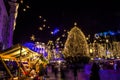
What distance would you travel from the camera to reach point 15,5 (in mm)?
44188

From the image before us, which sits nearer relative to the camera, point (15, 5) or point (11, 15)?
point (11, 15)

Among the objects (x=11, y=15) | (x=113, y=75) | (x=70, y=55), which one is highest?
(x=11, y=15)

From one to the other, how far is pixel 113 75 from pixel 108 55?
62.1 metres

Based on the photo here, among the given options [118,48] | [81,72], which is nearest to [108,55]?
[118,48]

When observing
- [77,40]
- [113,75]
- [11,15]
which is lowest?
[113,75]

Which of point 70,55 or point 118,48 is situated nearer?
point 70,55

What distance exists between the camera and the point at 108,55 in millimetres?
78375

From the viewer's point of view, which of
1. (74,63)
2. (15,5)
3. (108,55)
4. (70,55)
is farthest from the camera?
(108,55)

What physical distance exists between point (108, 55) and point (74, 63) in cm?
5872

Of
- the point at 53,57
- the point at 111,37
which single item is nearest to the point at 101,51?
the point at 53,57

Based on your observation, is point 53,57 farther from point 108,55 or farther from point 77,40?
point 77,40

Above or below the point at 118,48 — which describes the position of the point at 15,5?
above

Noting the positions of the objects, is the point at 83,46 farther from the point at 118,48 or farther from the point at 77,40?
the point at 118,48

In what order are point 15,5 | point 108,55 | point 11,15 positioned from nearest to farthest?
point 11,15 < point 15,5 < point 108,55
